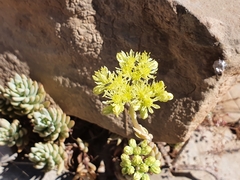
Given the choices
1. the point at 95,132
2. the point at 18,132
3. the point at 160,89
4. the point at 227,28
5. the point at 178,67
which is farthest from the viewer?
the point at 95,132

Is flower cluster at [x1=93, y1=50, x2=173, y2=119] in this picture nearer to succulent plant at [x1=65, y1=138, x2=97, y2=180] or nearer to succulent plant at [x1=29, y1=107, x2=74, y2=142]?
succulent plant at [x1=29, y1=107, x2=74, y2=142]

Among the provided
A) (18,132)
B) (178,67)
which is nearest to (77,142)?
(18,132)

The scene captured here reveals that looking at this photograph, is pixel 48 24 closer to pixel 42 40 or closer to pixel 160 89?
pixel 42 40

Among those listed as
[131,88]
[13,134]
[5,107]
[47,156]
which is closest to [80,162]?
[47,156]

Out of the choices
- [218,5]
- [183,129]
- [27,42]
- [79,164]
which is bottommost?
[79,164]

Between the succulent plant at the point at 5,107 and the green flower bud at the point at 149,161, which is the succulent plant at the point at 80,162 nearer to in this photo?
the succulent plant at the point at 5,107

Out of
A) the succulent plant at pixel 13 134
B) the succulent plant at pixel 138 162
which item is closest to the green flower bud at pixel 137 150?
the succulent plant at pixel 138 162

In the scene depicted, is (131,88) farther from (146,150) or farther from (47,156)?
(47,156)
